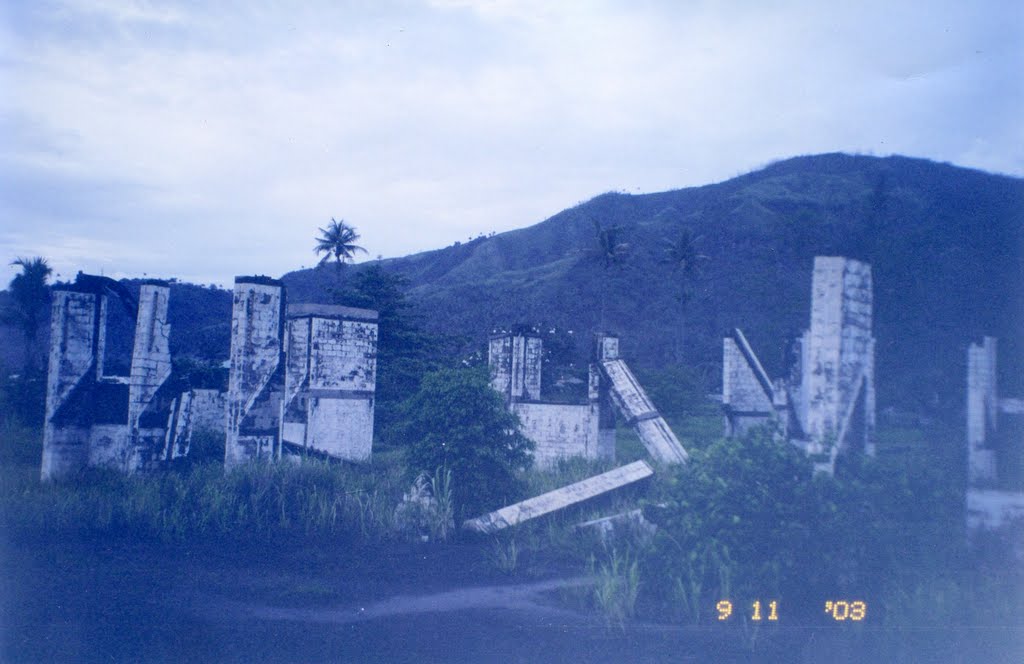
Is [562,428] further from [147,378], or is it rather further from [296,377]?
[147,378]

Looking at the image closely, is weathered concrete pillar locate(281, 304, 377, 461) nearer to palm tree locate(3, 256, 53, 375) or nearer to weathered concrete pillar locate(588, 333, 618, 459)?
weathered concrete pillar locate(588, 333, 618, 459)

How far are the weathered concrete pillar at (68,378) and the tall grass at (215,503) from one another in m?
0.70

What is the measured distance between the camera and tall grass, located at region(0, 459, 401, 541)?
27.1 feet

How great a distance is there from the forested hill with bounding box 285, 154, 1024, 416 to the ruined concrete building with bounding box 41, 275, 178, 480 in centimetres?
955

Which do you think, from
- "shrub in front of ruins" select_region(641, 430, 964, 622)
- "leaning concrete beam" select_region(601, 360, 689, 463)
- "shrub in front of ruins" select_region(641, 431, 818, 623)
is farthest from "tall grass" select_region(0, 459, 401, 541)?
"leaning concrete beam" select_region(601, 360, 689, 463)

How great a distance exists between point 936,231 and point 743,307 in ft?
105

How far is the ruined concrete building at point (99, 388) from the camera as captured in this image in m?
10.7

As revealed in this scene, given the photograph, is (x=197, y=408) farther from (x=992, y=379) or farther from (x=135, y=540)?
(x=992, y=379)

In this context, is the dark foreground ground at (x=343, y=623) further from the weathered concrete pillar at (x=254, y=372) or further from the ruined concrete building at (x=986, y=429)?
the weathered concrete pillar at (x=254, y=372)

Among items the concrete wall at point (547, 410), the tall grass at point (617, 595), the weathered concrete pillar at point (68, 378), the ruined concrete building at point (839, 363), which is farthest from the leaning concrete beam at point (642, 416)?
the weathered concrete pillar at point (68, 378)

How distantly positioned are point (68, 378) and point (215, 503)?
13.8 feet

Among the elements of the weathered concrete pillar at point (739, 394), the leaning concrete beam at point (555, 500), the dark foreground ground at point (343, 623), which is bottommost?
the dark foreground ground at point (343, 623)

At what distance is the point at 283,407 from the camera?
436 inches

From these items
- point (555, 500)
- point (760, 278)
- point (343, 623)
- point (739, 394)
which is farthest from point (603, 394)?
point (760, 278)
